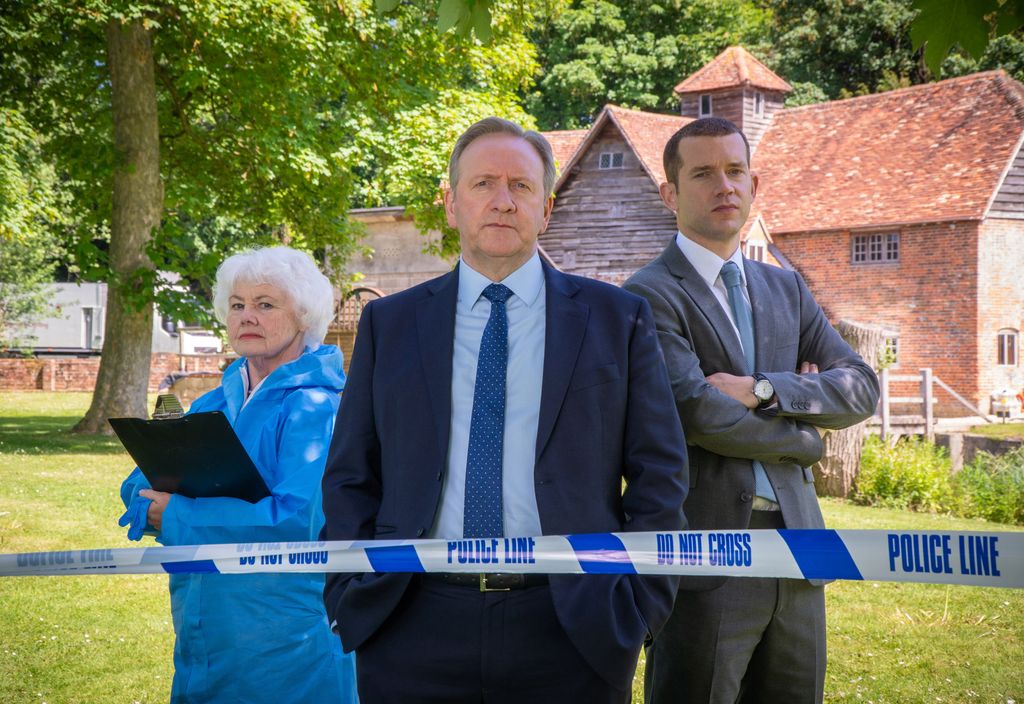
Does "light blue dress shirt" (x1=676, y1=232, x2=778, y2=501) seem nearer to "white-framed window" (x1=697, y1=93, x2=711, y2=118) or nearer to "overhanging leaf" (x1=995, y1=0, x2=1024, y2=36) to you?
"overhanging leaf" (x1=995, y1=0, x2=1024, y2=36)

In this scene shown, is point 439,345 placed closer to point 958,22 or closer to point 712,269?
point 712,269

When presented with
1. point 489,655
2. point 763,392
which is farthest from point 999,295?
point 489,655

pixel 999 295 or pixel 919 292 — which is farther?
pixel 919 292

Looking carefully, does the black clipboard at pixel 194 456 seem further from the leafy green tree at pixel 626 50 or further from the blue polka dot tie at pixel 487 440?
the leafy green tree at pixel 626 50

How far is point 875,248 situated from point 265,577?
35.8 metres

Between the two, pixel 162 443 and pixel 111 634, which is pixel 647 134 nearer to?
pixel 111 634

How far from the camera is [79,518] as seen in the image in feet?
35.8

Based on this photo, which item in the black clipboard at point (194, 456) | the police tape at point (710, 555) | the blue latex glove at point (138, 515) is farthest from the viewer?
the blue latex glove at point (138, 515)

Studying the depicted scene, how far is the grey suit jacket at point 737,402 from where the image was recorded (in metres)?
3.17

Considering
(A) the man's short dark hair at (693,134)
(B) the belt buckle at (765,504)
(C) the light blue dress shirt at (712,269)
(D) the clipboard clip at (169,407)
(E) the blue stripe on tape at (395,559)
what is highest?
(A) the man's short dark hair at (693,134)

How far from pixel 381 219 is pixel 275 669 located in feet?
121

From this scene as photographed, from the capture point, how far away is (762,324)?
11.4 ft

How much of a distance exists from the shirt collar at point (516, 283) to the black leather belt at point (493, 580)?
76cm

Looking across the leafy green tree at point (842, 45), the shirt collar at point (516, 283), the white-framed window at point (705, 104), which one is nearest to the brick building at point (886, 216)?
the white-framed window at point (705, 104)
